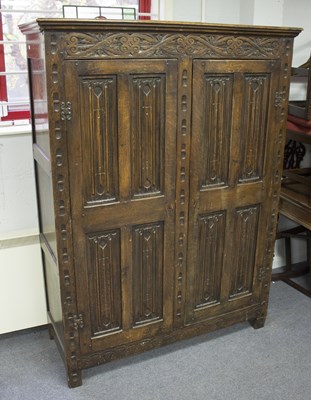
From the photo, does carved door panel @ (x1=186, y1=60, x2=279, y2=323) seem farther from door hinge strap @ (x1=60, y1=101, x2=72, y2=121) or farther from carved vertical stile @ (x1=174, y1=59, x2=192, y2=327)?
door hinge strap @ (x1=60, y1=101, x2=72, y2=121)

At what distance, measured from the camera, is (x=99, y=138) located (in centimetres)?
194

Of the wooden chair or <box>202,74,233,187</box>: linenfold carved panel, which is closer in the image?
<box>202,74,233,187</box>: linenfold carved panel

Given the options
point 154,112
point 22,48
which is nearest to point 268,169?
point 154,112

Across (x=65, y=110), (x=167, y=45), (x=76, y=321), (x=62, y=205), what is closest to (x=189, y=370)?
(x=76, y=321)

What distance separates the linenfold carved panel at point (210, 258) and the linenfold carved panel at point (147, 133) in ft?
1.19

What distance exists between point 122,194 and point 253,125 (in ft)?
2.47

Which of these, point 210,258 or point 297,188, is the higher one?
point 297,188

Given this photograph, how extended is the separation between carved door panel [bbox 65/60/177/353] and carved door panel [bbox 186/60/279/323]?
145mm

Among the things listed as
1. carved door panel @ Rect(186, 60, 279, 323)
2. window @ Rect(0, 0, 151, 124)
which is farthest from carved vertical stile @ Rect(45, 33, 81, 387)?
window @ Rect(0, 0, 151, 124)

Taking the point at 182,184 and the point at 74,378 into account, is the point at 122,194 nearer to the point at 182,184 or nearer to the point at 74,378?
the point at 182,184

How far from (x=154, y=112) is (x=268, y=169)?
29.2 inches

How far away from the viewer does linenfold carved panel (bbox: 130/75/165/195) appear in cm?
196

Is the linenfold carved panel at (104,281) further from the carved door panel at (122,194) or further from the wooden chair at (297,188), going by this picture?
the wooden chair at (297,188)

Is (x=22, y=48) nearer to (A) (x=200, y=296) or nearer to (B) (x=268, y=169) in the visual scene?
(B) (x=268, y=169)
